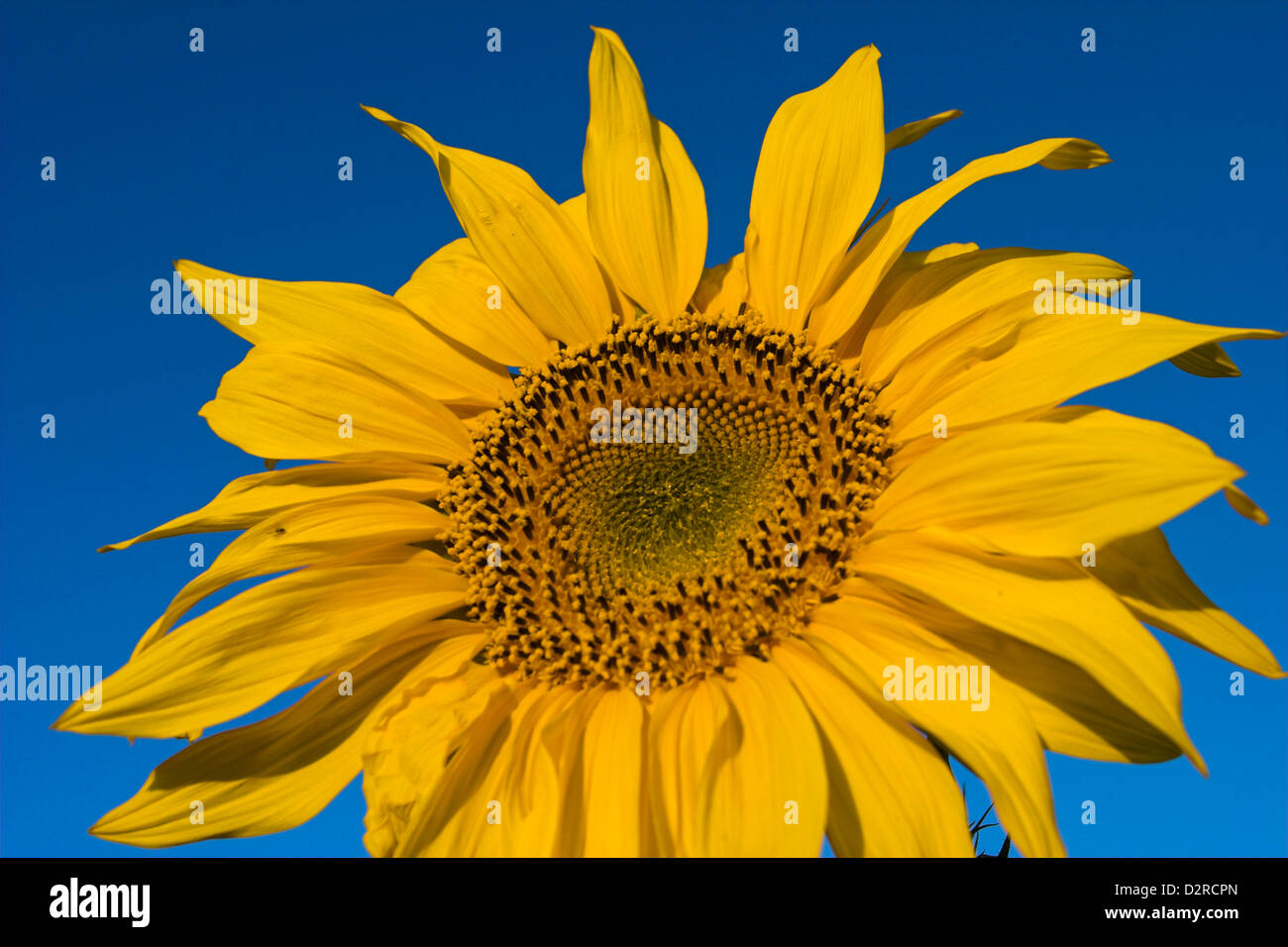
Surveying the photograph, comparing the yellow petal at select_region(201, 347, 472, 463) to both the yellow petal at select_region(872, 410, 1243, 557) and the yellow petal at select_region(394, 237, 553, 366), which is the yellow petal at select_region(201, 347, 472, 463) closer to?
the yellow petal at select_region(394, 237, 553, 366)

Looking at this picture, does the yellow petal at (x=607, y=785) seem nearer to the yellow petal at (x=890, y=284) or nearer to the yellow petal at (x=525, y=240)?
the yellow petal at (x=890, y=284)

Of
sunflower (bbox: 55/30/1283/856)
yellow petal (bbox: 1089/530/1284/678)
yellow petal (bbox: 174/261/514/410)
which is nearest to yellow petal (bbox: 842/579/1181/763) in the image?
sunflower (bbox: 55/30/1283/856)

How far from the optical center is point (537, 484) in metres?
3.46

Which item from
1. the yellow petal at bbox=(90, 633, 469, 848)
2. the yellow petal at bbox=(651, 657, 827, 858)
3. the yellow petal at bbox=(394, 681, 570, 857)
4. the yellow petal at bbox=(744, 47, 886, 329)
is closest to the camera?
the yellow petal at bbox=(651, 657, 827, 858)

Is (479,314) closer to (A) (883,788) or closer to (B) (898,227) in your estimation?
(B) (898,227)

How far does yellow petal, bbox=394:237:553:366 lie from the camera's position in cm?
365

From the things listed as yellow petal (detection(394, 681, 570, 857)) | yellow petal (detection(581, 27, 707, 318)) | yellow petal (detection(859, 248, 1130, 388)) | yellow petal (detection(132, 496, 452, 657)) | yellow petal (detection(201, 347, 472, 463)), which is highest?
yellow petal (detection(581, 27, 707, 318))

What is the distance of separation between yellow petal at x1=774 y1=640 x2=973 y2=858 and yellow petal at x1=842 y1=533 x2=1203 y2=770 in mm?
322

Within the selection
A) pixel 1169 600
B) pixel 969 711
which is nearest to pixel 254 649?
pixel 969 711

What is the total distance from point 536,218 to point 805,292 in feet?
3.15

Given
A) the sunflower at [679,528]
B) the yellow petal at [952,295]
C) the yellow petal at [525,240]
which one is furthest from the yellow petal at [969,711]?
the yellow petal at [525,240]

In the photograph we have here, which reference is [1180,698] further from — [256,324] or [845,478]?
[256,324]
